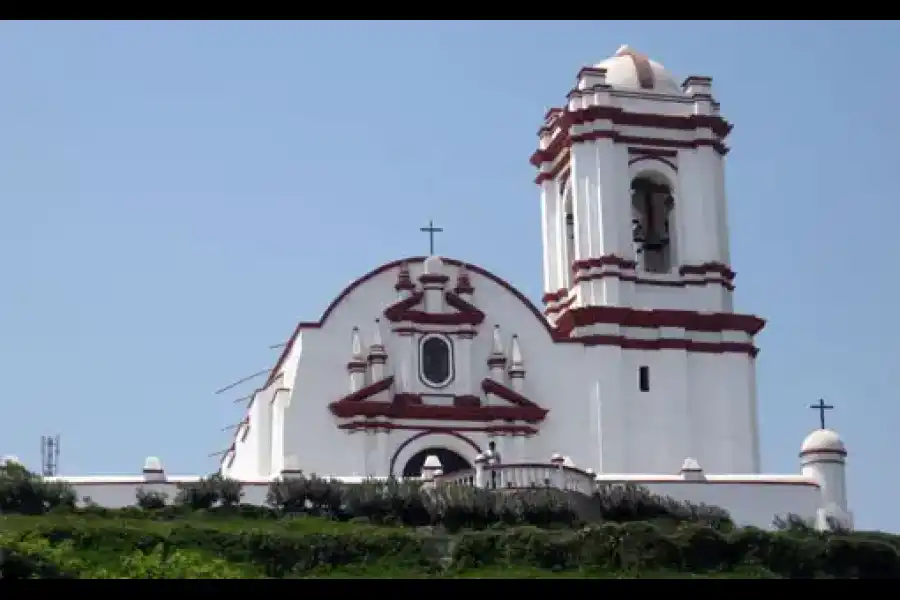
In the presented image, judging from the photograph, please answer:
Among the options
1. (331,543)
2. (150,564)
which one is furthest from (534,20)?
(331,543)

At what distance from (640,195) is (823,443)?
763 centimetres

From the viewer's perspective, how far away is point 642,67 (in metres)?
36.5

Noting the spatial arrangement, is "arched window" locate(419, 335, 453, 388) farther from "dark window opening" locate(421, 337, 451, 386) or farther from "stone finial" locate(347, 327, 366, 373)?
"stone finial" locate(347, 327, 366, 373)

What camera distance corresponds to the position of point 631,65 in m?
36.5

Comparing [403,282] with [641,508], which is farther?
[403,282]

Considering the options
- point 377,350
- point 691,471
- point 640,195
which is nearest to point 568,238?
point 640,195

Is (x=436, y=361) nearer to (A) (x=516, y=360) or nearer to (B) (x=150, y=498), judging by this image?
(A) (x=516, y=360)

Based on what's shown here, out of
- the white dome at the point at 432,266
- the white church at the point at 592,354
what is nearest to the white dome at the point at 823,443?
the white church at the point at 592,354

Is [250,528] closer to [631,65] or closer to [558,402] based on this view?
[558,402]

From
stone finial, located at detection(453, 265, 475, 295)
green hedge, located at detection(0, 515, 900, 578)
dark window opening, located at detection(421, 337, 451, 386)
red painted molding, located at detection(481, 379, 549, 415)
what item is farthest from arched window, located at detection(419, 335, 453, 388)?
green hedge, located at detection(0, 515, 900, 578)

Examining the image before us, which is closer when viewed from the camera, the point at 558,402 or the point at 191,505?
the point at 191,505

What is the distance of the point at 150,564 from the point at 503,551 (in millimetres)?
5607

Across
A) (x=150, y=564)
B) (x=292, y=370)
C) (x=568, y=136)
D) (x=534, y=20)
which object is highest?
(x=568, y=136)

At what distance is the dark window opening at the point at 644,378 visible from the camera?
33.9 m
